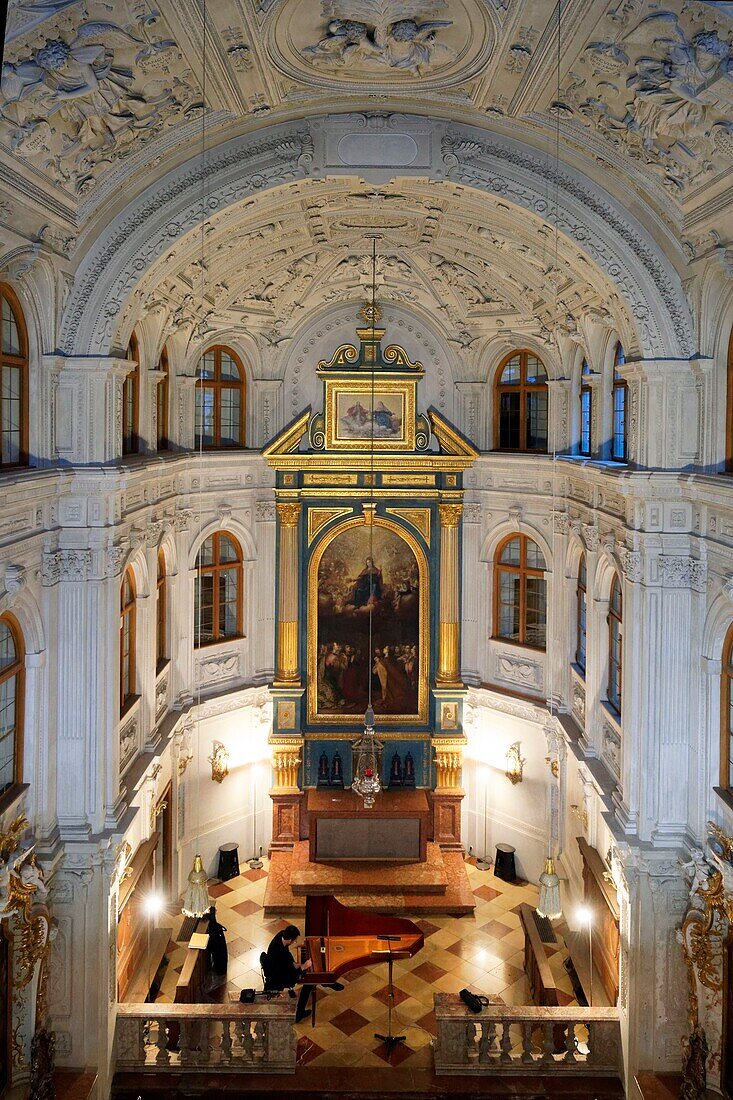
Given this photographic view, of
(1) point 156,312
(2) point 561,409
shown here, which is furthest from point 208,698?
(2) point 561,409

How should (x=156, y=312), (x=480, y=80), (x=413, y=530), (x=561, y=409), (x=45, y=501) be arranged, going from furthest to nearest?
(x=413, y=530) → (x=561, y=409) → (x=156, y=312) → (x=45, y=501) → (x=480, y=80)

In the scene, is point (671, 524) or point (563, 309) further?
point (563, 309)

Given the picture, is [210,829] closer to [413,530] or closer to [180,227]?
[413,530]

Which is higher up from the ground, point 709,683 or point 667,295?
point 667,295

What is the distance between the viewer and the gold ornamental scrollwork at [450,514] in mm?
17797

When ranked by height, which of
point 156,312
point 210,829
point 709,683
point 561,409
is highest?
point 156,312

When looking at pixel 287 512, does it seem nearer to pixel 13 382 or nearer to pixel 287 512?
pixel 287 512

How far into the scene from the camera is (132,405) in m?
13.6

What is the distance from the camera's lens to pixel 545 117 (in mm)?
10453

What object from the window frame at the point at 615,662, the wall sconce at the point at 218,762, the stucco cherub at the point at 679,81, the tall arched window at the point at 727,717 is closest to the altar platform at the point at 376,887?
the wall sconce at the point at 218,762

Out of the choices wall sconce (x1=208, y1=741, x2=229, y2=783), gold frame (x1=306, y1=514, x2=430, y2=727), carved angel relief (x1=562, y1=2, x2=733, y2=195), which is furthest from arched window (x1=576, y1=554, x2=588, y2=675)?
carved angel relief (x1=562, y1=2, x2=733, y2=195)

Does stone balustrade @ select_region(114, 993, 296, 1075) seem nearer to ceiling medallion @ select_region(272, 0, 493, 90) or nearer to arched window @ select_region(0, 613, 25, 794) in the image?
arched window @ select_region(0, 613, 25, 794)

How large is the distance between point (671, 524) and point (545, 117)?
4720 mm

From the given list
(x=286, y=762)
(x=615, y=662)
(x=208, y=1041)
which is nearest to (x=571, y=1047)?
(x=208, y=1041)
